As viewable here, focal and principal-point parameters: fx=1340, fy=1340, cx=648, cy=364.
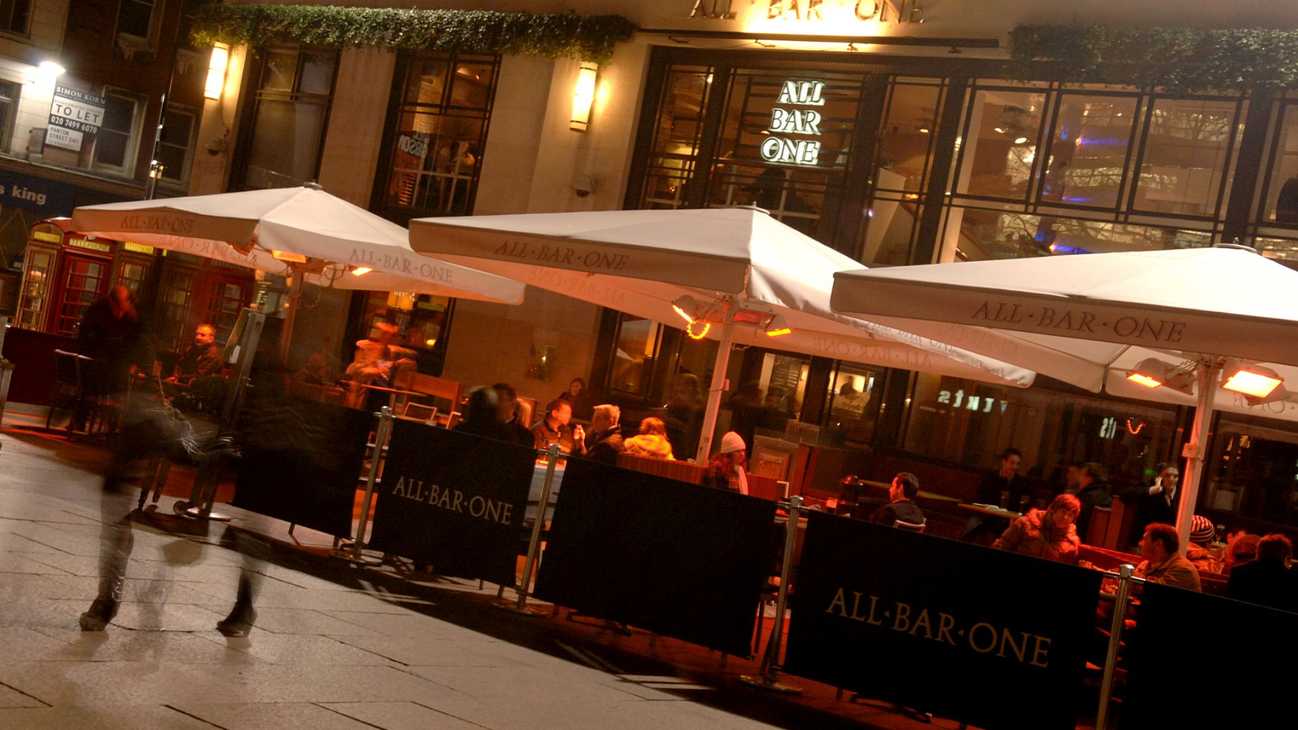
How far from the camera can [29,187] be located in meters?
36.2

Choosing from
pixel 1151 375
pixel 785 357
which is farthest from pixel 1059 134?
pixel 1151 375

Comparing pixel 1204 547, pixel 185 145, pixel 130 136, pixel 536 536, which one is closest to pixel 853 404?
pixel 1204 547

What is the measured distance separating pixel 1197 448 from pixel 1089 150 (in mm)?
9779

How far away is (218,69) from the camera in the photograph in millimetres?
26531

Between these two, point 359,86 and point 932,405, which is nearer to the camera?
point 932,405

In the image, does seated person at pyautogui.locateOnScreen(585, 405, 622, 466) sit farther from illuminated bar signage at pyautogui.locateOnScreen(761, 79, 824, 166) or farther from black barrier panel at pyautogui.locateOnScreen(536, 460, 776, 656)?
illuminated bar signage at pyautogui.locateOnScreen(761, 79, 824, 166)

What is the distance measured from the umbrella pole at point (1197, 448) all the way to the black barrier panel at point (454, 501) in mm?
4216

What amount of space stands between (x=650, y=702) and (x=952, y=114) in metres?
13.2

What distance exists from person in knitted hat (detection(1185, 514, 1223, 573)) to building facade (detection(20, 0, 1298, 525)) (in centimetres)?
331

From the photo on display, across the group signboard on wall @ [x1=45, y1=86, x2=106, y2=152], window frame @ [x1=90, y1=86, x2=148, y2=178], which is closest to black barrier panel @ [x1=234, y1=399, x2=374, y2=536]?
signboard on wall @ [x1=45, y1=86, x2=106, y2=152]

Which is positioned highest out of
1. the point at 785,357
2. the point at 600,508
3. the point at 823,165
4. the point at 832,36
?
the point at 832,36

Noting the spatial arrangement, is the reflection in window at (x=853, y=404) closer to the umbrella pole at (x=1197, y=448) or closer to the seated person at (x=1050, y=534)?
the seated person at (x=1050, y=534)

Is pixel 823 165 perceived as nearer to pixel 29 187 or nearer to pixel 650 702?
pixel 650 702

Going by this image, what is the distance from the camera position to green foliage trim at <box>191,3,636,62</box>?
21.1 meters
